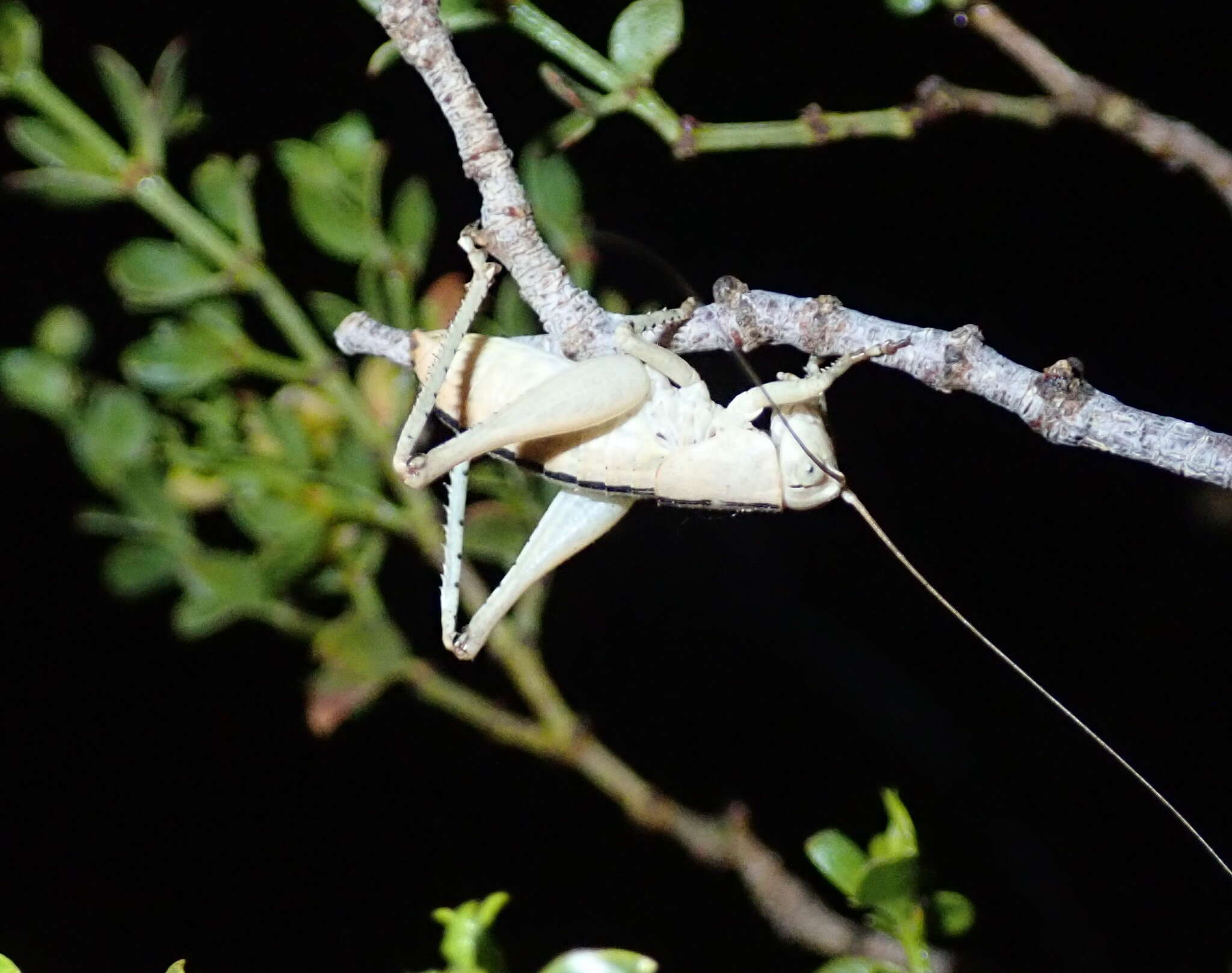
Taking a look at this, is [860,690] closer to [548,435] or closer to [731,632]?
[731,632]

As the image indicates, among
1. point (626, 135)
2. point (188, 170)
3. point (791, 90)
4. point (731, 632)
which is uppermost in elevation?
point (188, 170)

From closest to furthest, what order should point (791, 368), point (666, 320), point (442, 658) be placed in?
1. point (666, 320)
2. point (791, 368)
3. point (442, 658)

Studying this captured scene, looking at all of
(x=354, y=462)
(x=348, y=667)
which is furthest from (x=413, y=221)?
(x=348, y=667)

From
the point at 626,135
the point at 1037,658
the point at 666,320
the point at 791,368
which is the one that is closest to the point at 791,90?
the point at 626,135

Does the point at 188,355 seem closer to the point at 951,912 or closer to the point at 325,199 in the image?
the point at 325,199

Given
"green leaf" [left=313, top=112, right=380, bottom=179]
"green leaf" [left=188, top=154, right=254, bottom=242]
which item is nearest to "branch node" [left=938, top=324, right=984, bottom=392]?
"green leaf" [left=313, top=112, right=380, bottom=179]

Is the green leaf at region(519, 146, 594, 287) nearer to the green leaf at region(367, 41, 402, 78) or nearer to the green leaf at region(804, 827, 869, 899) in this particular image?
the green leaf at region(367, 41, 402, 78)

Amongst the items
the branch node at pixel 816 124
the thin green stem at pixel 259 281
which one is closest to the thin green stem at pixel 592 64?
the branch node at pixel 816 124
